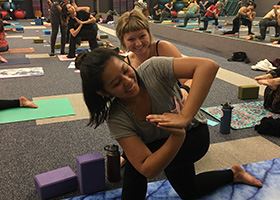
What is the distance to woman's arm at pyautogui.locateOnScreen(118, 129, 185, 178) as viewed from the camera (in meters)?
1.20

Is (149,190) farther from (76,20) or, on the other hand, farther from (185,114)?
(76,20)

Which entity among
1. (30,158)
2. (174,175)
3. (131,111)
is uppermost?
(131,111)

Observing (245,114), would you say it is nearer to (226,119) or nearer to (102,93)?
(226,119)

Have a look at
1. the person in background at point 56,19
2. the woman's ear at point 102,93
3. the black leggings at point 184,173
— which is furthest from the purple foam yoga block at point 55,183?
the person in background at point 56,19

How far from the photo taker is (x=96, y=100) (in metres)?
1.27

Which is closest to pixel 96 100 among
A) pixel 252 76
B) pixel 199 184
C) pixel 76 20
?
pixel 199 184

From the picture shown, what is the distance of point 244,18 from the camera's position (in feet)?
23.2

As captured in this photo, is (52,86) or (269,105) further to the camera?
(52,86)

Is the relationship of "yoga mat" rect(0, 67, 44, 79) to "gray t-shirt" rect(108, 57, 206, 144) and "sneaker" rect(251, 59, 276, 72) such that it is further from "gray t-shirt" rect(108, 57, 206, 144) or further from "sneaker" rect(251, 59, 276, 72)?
"gray t-shirt" rect(108, 57, 206, 144)

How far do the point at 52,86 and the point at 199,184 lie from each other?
3.02m

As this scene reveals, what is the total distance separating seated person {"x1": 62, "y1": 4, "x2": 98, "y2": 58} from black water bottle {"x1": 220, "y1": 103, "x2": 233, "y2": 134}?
3.82 m

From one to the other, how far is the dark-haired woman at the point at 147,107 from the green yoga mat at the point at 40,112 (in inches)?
72.1

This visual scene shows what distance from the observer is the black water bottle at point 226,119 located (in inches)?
104

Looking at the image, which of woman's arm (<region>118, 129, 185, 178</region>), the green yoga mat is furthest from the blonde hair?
the green yoga mat
